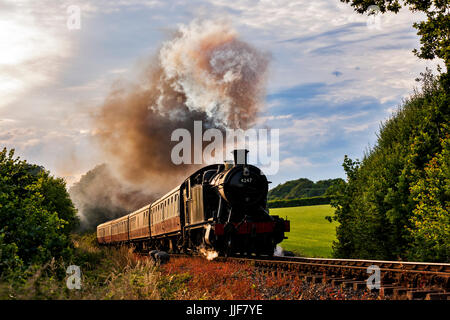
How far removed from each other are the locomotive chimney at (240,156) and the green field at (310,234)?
1373 cm

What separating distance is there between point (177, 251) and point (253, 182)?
7.49 meters

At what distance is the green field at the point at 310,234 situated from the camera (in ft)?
100

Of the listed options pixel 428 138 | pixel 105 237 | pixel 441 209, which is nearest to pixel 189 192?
pixel 441 209

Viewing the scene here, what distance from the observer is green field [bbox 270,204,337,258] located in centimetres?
3055

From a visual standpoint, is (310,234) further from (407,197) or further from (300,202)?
(300,202)

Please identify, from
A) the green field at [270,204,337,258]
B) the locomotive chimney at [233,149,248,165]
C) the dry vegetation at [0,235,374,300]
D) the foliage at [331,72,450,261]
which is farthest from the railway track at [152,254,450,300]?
the green field at [270,204,337,258]

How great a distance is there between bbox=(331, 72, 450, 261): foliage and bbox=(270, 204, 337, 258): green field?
18.2 feet

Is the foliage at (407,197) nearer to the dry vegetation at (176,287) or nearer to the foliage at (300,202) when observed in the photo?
the dry vegetation at (176,287)

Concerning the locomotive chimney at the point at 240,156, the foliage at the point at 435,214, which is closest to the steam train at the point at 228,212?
the locomotive chimney at the point at 240,156

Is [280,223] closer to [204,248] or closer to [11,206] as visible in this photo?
[204,248]

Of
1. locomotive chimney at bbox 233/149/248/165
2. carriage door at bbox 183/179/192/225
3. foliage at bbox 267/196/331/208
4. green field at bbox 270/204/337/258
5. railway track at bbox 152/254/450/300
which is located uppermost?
locomotive chimney at bbox 233/149/248/165

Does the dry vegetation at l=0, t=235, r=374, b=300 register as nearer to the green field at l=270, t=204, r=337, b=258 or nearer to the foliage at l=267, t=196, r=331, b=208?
the green field at l=270, t=204, r=337, b=258

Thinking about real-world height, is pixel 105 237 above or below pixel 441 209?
below

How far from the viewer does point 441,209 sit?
15891 millimetres
